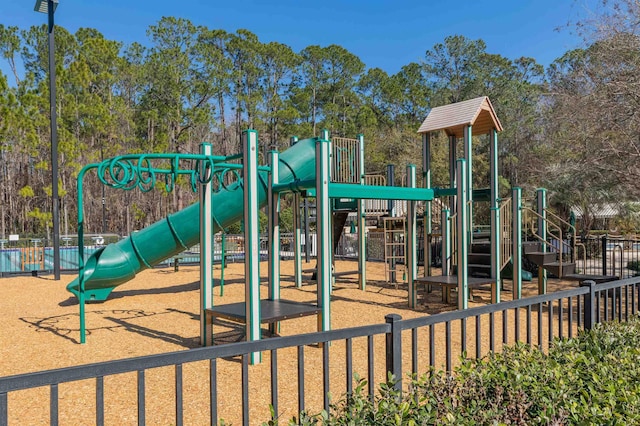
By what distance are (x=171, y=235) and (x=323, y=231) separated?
4.26 m

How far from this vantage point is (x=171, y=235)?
9.77 metres

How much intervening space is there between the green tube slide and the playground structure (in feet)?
0.07

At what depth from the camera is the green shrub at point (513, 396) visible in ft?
8.34

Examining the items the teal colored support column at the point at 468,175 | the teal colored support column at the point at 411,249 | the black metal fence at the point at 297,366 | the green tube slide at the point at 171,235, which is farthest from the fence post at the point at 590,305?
the teal colored support column at the point at 468,175

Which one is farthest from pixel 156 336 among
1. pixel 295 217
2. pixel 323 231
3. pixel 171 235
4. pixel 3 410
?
pixel 3 410

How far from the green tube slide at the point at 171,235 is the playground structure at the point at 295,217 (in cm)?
2

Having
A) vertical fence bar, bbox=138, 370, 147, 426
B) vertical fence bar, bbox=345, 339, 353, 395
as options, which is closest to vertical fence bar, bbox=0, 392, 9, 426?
vertical fence bar, bbox=138, 370, 147, 426

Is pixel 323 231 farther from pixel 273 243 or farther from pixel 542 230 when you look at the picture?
pixel 542 230

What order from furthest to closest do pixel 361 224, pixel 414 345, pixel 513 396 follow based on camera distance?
pixel 361 224 < pixel 414 345 < pixel 513 396

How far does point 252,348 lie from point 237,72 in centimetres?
3952

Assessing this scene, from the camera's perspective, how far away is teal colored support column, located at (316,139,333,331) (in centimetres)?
665

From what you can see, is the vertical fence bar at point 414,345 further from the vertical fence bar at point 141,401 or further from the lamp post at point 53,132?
the lamp post at point 53,132

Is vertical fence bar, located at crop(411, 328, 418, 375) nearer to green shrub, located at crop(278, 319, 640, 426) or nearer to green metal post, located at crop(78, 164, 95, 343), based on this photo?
green shrub, located at crop(278, 319, 640, 426)

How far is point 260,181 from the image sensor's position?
30.8 feet
